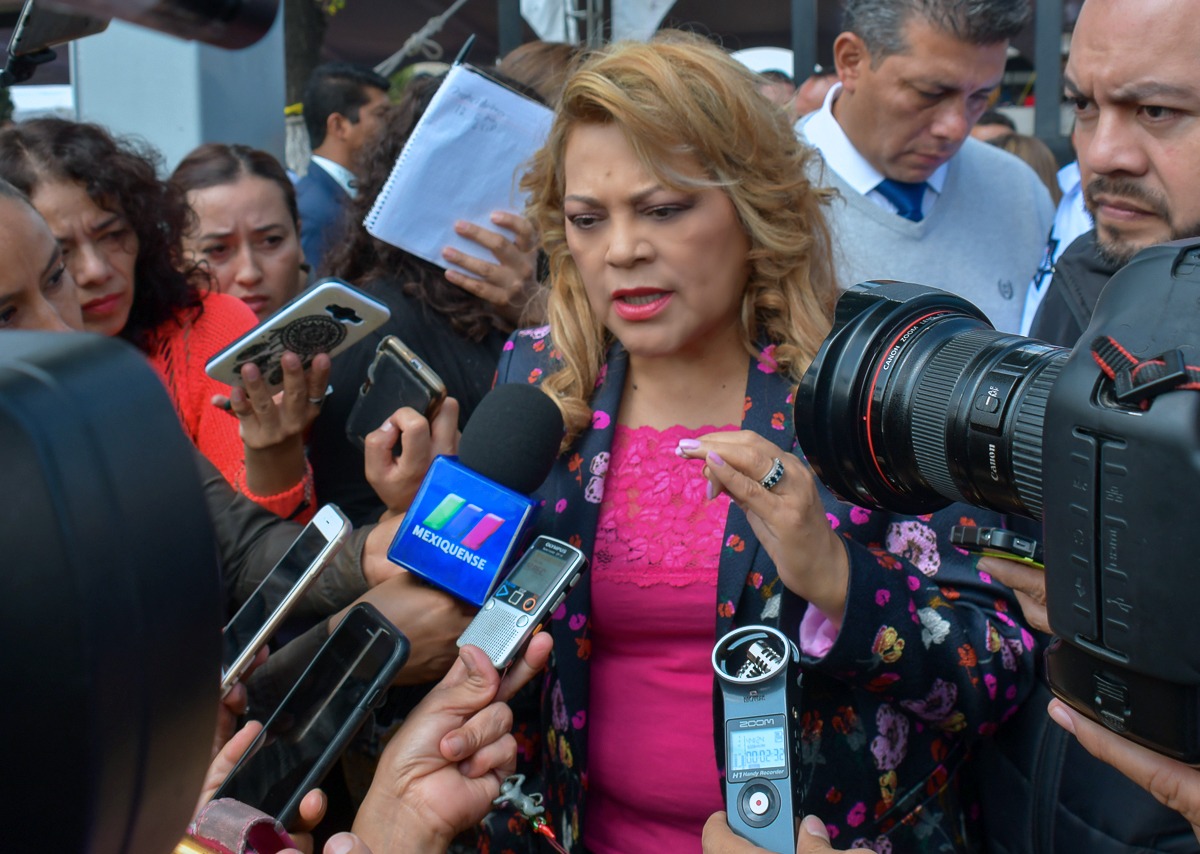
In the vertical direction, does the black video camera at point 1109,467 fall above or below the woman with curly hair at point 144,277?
above

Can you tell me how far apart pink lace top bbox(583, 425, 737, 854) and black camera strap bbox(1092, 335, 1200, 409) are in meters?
0.81

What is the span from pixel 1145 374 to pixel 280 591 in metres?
0.98

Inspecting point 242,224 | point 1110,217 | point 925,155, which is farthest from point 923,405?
point 242,224

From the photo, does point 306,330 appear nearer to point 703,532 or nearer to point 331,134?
point 703,532

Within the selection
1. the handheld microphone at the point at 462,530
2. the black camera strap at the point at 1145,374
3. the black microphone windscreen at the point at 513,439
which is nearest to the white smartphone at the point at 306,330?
the black microphone windscreen at the point at 513,439

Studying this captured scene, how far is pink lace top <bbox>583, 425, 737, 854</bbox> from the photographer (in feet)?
5.42

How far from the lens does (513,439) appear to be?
60.3 inches

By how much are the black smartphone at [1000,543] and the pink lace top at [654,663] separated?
465 mm

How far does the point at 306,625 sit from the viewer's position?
1734 mm

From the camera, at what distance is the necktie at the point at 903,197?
2.80 meters

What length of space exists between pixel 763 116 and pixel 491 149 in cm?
61

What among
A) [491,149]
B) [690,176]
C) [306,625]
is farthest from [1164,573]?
[491,149]

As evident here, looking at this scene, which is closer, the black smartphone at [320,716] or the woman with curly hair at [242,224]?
the black smartphone at [320,716]

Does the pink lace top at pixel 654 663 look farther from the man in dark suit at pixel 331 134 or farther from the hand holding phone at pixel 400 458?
the man in dark suit at pixel 331 134
